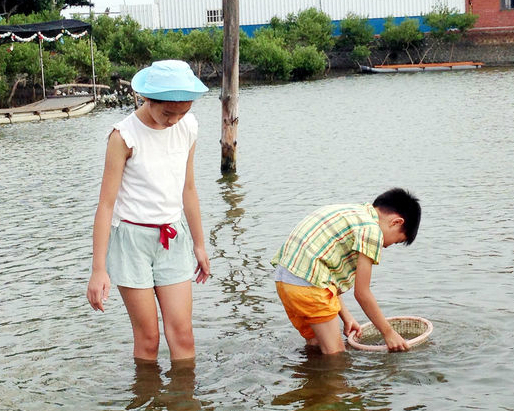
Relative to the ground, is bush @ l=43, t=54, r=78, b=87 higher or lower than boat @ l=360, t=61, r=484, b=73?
higher

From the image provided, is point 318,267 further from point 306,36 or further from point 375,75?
point 306,36

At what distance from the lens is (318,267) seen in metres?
5.38

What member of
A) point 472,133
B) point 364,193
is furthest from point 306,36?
point 364,193

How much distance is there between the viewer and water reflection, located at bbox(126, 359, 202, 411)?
17.1ft

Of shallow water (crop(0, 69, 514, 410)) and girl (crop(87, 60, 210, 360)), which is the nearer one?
girl (crop(87, 60, 210, 360))

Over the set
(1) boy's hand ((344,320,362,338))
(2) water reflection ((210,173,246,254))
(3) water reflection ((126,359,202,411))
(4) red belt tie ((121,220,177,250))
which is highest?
(4) red belt tie ((121,220,177,250))

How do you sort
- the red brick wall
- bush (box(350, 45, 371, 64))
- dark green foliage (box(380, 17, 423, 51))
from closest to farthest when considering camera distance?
the red brick wall
dark green foliage (box(380, 17, 423, 51))
bush (box(350, 45, 371, 64))

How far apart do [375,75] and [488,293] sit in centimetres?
4461

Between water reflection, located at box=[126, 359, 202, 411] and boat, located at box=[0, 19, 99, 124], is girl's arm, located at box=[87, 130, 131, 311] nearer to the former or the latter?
water reflection, located at box=[126, 359, 202, 411]

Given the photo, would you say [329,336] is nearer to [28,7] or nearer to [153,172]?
[153,172]

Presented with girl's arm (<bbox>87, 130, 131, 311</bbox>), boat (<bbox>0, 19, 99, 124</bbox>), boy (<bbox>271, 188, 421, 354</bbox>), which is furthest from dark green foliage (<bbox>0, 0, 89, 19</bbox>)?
girl's arm (<bbox>87, 130, 131, 311</bbox>)

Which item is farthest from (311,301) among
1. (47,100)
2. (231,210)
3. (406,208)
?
(47,100)

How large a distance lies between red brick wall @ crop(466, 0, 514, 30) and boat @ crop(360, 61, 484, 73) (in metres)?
4.25

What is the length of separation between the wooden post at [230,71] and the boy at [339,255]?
316 inches
